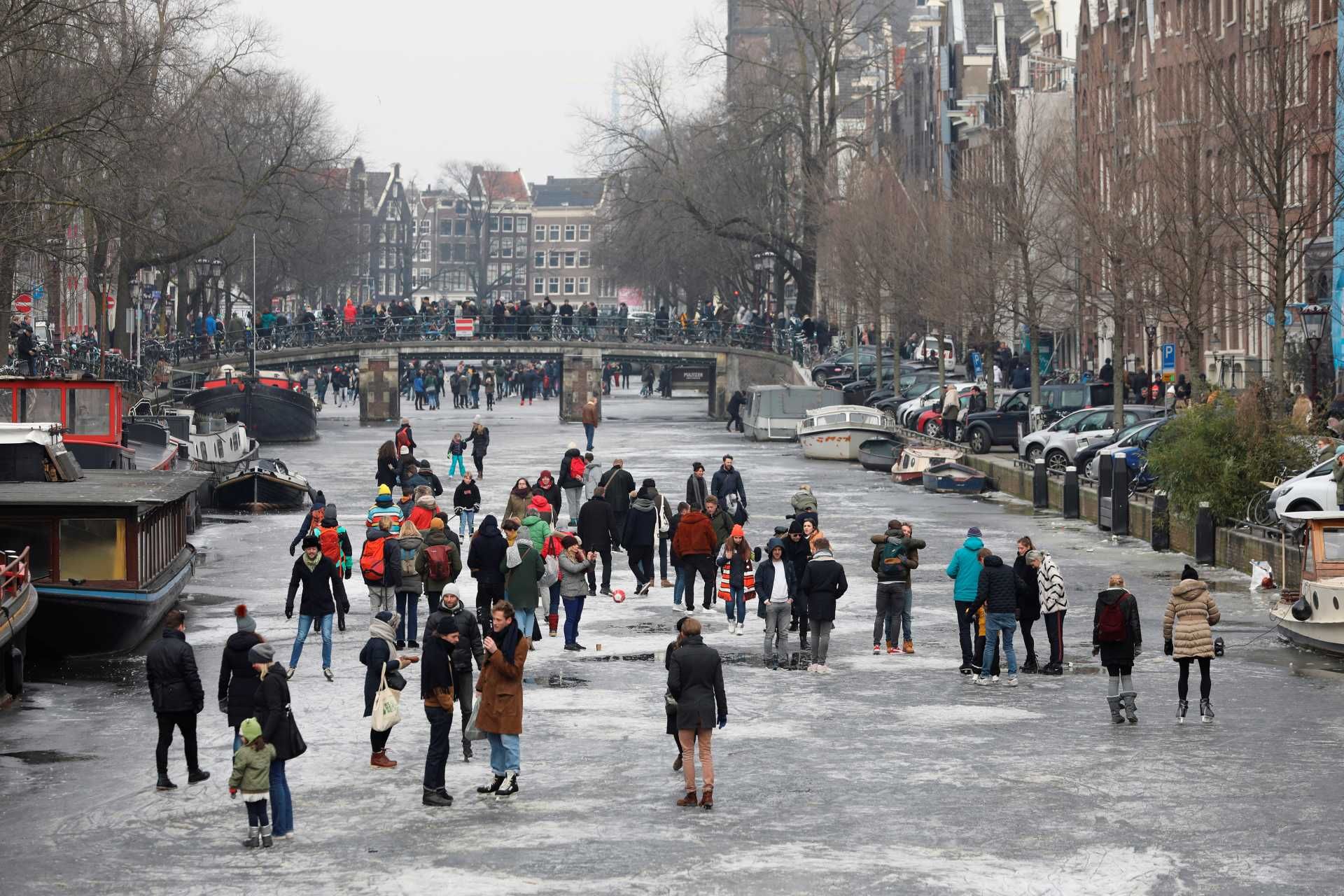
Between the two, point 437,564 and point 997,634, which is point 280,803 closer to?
point 437,564

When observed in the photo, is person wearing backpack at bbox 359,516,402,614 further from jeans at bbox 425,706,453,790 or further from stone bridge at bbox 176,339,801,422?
stone bridge at bbox 176,339,801,422

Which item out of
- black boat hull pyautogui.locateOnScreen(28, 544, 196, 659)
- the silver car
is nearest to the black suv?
the silver car

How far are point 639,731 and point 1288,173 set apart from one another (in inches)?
924

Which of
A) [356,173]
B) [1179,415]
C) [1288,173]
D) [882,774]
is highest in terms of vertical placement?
[356,173]

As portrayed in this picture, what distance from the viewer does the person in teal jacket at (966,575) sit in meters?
22.2

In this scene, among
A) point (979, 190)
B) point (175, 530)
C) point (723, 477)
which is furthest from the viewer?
point (979, 190)

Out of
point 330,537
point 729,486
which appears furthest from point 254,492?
point 330,537

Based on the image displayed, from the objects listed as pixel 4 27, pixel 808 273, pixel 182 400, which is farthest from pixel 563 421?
pixel 4 27

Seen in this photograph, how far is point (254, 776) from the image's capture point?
1497 cm

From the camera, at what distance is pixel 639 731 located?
1956 centimetres

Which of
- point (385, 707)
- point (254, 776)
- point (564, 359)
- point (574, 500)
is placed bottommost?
point (254, 776)

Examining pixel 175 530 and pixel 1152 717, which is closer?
pixel 1152 717

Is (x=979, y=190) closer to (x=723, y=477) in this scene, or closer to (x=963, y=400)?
(x=963, y=400)

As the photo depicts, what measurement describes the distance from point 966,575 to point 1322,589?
4261 millimetres
